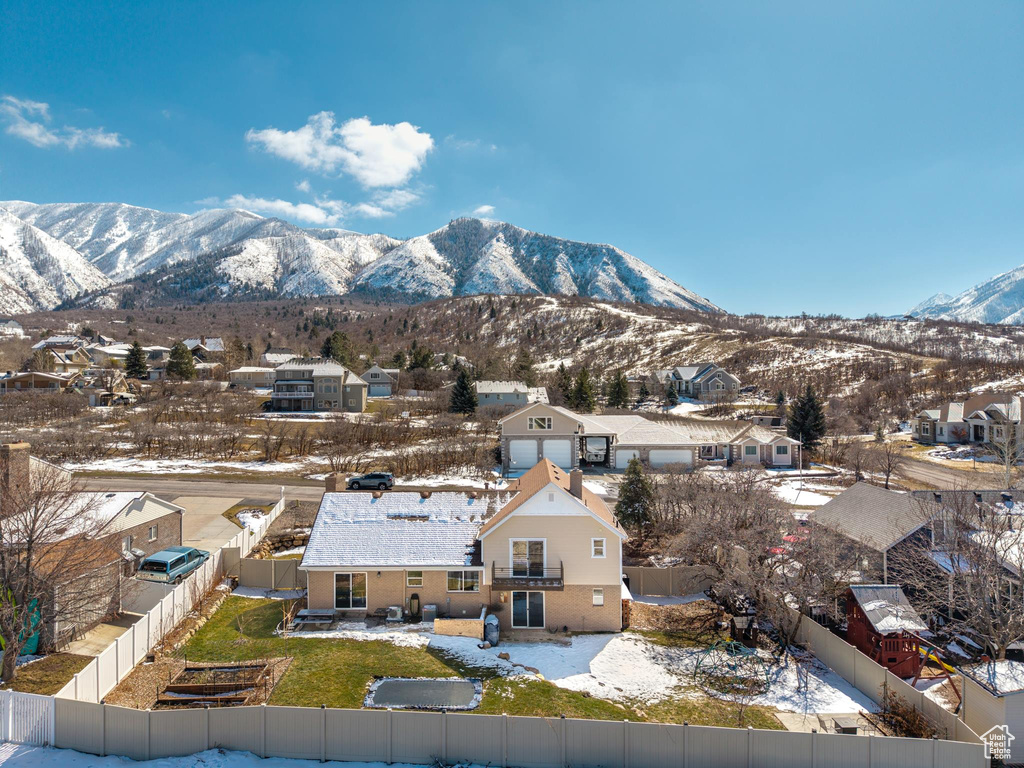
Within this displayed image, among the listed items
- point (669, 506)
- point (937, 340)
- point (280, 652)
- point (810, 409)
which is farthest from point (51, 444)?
point (937, 340)

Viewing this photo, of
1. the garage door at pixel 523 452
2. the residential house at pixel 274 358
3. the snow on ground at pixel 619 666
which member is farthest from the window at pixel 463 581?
the residential house at pixel 274 358

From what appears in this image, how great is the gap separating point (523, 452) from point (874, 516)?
3058 cm

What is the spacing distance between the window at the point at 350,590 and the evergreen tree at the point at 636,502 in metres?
15.9

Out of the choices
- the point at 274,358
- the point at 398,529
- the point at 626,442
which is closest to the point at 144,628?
the point at 398,529

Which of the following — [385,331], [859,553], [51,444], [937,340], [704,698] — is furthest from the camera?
[385,331]

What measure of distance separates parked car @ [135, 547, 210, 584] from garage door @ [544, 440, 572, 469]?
106ft

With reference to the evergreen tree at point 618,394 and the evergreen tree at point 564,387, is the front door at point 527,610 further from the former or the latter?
the evergreen tree at point 618,394

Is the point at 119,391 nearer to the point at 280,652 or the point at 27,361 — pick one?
the point at 27,361

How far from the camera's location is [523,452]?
5300 cm

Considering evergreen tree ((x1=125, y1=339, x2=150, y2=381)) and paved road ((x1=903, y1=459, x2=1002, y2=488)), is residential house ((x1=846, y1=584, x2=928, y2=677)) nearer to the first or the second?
paved road ((x1=903, y1=459, x2=1002, y2=488))

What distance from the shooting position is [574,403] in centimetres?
8356

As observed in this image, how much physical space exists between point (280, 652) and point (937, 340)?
194 m

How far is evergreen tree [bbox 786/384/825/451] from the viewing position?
62.3 meters

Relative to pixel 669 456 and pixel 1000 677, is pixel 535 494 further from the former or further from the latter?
pixel 669 456
